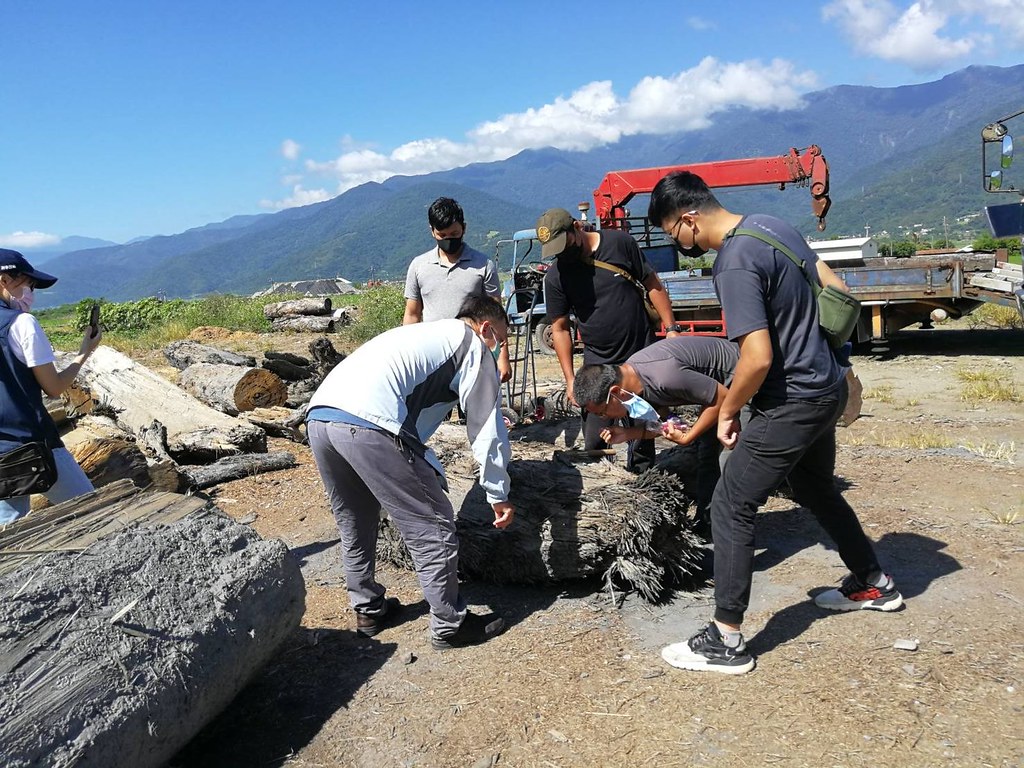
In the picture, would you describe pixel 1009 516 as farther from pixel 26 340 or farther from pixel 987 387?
pixel 26 340

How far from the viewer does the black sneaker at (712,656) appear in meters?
2.98

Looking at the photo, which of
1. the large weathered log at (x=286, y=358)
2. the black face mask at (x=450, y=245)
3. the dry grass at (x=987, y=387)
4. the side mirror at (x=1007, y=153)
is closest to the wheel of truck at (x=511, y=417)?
the black face mask at (x=450, y=245)

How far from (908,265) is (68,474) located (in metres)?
11.3

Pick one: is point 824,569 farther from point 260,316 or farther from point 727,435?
point 260,316

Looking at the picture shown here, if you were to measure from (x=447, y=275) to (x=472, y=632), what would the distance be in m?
2.24

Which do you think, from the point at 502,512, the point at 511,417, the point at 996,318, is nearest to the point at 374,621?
the point at 502,512

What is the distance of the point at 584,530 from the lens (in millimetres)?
3633

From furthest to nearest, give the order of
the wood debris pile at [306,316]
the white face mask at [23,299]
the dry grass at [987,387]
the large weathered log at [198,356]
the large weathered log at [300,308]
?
the large weathered log at [300,308]
the wood debris pile at [306,316]
the large weathered log at [198,356]
the dry grass at [987,387]
the white face mask at [23,299]

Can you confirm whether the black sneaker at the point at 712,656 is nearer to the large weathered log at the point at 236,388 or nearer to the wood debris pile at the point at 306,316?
the large weathered log at the point at 236,388

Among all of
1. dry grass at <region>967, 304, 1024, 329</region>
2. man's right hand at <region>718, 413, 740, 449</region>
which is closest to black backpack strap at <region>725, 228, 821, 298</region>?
man's right hand at <region>718, 413, 740, 449</region>

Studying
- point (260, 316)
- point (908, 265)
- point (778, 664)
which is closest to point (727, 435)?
point (778, 664)

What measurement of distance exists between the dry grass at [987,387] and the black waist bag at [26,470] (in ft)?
28.2

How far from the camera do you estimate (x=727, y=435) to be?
2967 millimetres

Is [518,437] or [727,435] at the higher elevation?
[727,435]
